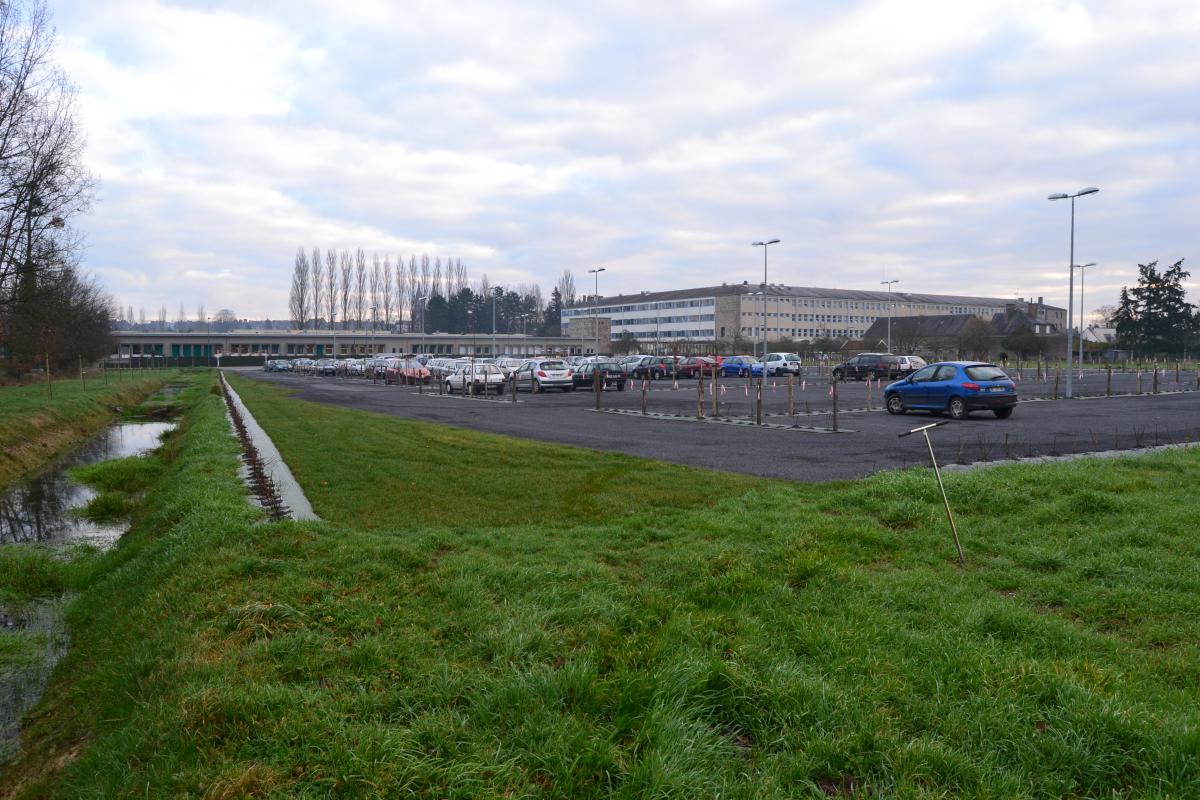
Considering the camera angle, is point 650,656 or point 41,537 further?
point 41,537

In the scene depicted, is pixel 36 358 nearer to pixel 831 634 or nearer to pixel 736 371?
pixel 736 371

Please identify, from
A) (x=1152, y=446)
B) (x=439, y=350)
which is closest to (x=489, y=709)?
(x=1152, y=446)

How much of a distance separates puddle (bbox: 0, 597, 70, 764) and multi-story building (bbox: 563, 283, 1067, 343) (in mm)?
111239

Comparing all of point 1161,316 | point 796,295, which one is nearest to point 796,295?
point 796,295

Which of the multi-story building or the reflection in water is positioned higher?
the multi-story building

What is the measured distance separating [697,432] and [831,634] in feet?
46.8

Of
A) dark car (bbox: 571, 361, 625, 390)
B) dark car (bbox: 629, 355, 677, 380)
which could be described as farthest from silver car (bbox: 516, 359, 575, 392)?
dark car (bbox: 629, 355, 677, 380)

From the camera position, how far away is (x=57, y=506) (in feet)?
47.0

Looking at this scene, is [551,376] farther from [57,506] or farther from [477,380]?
[57,506]

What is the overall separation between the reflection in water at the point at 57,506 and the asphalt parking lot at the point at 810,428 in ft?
26.4

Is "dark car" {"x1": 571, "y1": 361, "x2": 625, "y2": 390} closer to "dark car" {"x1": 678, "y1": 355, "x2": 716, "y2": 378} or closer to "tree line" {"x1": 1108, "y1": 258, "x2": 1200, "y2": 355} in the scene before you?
"dark car" {"x1": 678, "y1": 355, "x2": 716, "y2": 378}

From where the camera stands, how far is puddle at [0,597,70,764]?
18.7 ft

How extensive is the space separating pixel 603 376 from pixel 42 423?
24.5m

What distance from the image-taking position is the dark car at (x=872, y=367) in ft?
165
